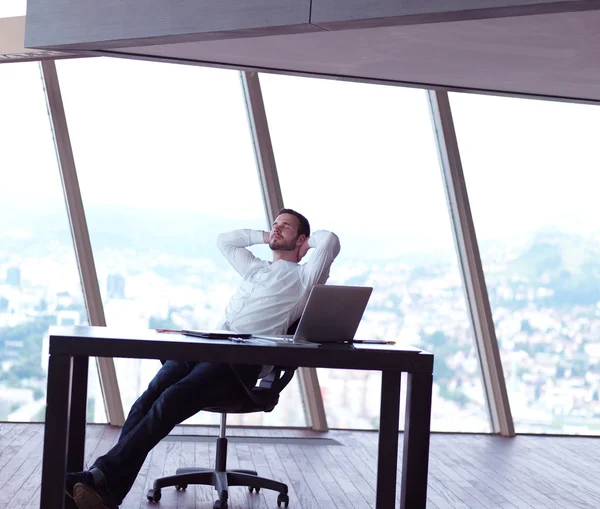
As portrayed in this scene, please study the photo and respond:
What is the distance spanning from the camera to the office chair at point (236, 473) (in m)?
3.44

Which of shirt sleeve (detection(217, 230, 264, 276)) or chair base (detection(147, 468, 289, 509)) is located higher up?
shirt sleeve (detection(217, 230, 264, 276))

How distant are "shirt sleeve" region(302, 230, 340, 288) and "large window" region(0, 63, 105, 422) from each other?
228cm

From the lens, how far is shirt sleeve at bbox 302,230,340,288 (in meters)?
3.76

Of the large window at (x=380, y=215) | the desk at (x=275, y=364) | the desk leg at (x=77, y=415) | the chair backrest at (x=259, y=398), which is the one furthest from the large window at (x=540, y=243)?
the desk leg at (x=77, y=415)

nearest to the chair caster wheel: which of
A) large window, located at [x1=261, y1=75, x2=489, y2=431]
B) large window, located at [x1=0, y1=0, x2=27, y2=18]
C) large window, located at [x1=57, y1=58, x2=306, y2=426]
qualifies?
large window, located at [x1=57, y1=58, x2=306, y2=426]

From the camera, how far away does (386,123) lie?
5859 mm

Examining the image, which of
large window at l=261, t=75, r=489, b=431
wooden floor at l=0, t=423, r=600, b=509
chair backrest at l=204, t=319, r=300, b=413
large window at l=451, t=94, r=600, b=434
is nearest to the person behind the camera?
chair backrest at l=204, t=319, r=300, b=413

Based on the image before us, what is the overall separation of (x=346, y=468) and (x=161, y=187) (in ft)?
7.62

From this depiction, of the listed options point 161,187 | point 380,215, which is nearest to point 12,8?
point 161,187

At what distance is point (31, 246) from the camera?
5.50m

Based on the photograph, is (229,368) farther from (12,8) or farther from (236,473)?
(12,8)

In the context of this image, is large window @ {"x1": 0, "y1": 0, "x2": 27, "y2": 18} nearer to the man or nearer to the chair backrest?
the man

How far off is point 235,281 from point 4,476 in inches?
89.6

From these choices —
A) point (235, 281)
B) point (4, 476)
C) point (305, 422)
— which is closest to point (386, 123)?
point (235, 281)
